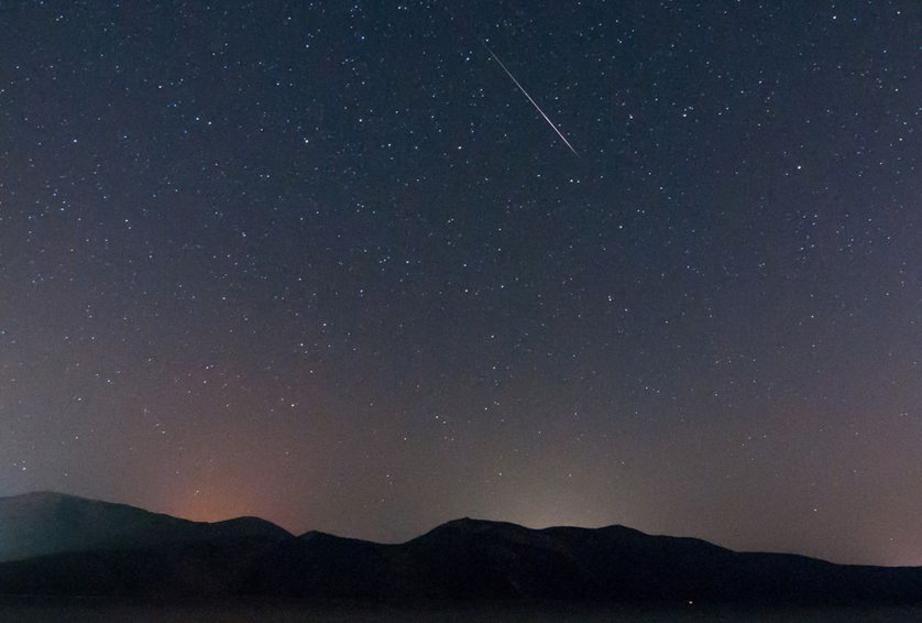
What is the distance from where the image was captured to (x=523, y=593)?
279 ft

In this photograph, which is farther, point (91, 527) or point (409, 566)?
point (91, 527)

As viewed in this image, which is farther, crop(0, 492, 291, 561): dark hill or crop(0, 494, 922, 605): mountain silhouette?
crop(0, 492, 291, 561): dark hill

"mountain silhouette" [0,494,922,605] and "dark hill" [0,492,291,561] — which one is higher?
"dark hill" [0,492,291,561]

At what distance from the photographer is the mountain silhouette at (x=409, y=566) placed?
8081 centimetres

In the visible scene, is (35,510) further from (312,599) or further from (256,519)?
(312,599)

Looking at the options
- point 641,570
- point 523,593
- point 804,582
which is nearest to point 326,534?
point 523,593

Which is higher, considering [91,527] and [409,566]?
[91,527]

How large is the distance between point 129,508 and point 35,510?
11.6 meters

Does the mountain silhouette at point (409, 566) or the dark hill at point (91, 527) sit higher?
the dark hill at point (91, 527)

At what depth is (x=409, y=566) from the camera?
3551 inches

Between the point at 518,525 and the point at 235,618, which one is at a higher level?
the point at 518,525

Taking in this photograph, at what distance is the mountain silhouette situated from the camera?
8081cm

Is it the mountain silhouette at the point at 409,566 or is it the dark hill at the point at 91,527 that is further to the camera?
the dark hill at the point at 91,527

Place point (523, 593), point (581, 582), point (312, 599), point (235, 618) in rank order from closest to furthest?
point (235, 618), point (312, 599), point (523, 593), point (581, 582)
